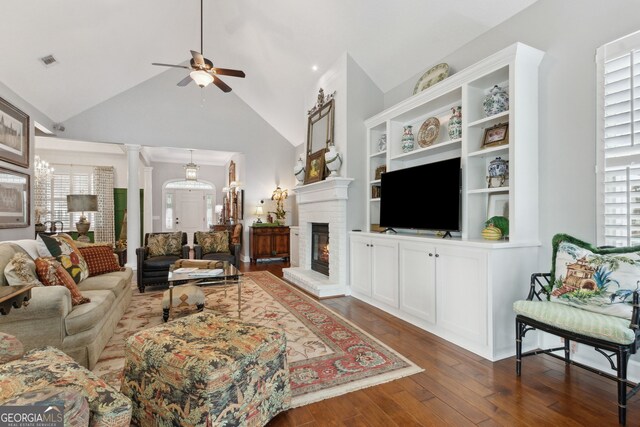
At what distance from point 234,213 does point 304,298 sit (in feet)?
16.1

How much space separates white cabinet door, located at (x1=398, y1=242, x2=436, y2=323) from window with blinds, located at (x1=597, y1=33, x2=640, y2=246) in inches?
50.5

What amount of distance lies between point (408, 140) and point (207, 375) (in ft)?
10.8

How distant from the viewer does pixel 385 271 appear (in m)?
3.61

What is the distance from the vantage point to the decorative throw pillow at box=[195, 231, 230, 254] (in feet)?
17.3

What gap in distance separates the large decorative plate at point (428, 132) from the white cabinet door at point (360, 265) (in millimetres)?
1374

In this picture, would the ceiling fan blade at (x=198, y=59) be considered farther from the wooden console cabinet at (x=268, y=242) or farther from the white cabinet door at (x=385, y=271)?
the wooden console cabinet at (x=268, y=242)

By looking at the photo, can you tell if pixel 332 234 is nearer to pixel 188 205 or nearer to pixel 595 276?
pixel 595 276

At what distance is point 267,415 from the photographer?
5.36ft

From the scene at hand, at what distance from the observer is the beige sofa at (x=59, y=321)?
6.59 ft

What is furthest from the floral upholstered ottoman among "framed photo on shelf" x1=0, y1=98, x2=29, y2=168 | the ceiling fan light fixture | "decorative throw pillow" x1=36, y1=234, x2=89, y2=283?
"framed photo on shelf" x1=0, y1=98, x2=29, y2=168

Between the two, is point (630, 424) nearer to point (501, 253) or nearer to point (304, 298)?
point (501, 253)

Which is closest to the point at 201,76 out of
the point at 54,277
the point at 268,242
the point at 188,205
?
the point at 54,277

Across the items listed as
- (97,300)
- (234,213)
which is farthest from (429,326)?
(234,213)

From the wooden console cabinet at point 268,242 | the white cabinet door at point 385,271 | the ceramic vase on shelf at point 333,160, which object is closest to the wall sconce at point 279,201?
the wooden console cabinet at point 268,242
